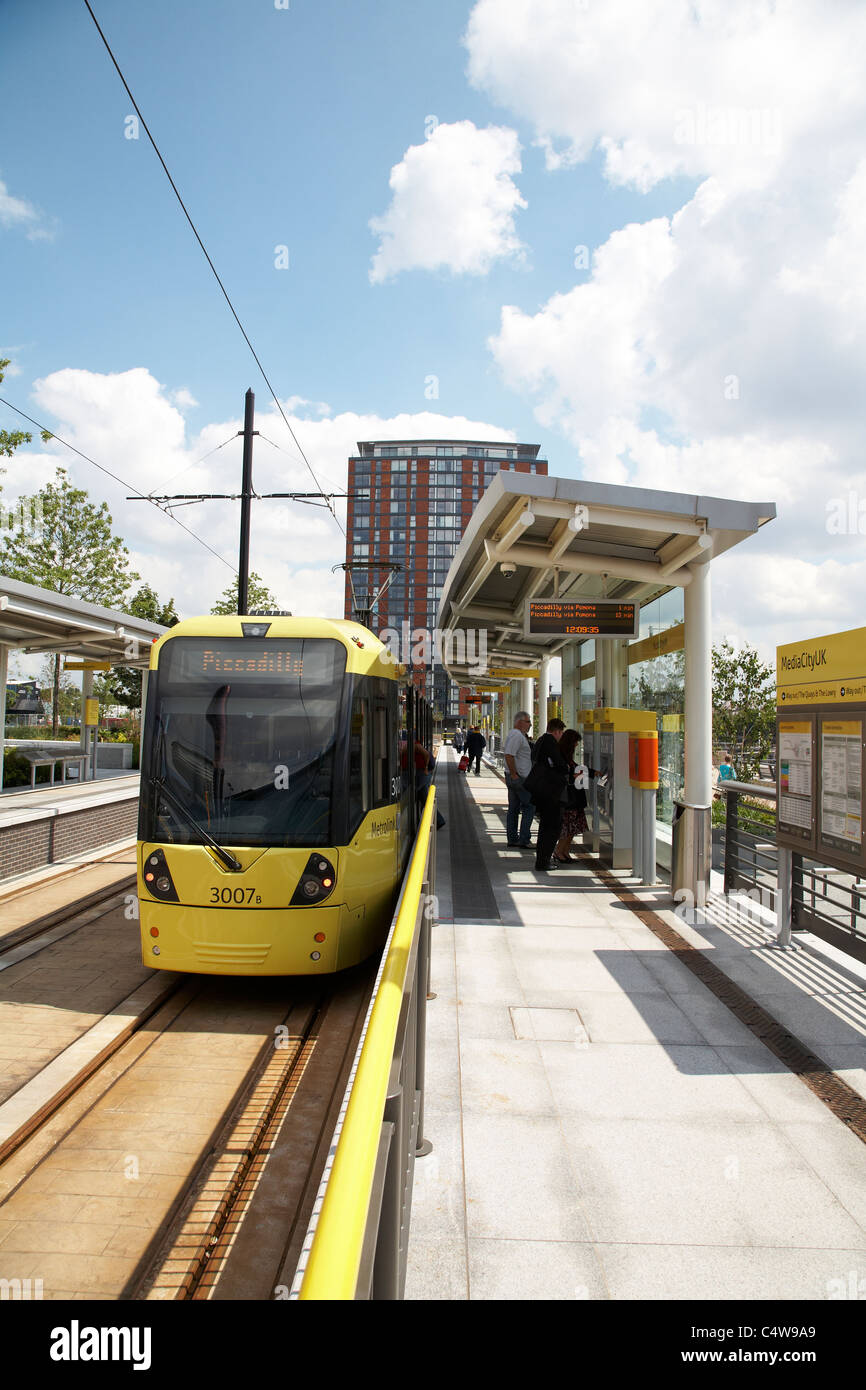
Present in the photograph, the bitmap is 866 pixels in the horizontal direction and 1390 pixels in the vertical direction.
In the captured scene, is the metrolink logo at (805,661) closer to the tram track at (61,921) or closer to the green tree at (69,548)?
the tram track at (61,921)

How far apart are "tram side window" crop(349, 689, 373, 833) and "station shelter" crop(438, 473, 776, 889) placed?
2.95 metres

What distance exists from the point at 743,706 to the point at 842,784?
24.3 meters

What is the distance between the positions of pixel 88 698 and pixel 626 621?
14.2 meters

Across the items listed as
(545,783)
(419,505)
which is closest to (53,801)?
(545,783)

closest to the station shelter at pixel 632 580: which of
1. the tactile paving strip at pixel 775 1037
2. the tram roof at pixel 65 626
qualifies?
the tactile paving strip at pixel 775 1037

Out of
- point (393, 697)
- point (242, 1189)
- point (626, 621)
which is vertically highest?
point (626, 621)

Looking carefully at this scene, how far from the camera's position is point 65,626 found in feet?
42.5

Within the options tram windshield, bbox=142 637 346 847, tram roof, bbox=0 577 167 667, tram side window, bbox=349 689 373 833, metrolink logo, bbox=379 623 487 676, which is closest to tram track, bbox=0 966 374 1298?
tram windshield, bbox=142 637 346 847

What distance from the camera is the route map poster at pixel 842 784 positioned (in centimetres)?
537

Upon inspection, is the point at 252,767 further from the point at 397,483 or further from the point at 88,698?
the point at 397,483

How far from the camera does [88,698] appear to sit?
65.4ft

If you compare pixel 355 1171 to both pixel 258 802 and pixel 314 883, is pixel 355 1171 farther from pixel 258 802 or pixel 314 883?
pixel 258 802
